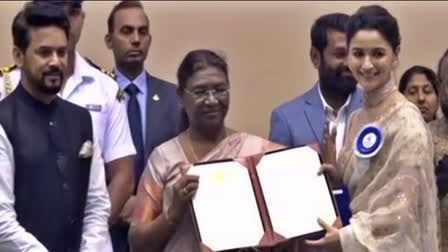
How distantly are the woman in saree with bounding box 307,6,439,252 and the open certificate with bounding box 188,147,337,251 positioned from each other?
0.28 feet

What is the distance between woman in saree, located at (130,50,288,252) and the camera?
4578mm

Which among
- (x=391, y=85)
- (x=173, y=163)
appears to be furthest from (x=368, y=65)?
(x=173, y=163)

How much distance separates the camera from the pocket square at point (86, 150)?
4586 millimetres

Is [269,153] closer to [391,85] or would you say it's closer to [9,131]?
[391,85]

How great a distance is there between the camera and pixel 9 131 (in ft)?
14.5

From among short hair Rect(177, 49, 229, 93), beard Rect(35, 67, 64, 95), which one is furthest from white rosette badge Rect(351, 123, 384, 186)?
beard Rect(35, 67, 64, 95)

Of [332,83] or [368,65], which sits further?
[332,83]

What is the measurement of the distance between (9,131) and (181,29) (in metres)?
1.81

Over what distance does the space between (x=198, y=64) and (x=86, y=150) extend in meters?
0.45

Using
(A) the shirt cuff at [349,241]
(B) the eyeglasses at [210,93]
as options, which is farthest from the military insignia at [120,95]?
(A) the shirt cuff at [349,241]

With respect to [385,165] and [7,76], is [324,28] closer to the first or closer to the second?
[385,165]

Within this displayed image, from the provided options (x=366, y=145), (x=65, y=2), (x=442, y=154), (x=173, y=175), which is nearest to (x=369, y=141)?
(x=366, y=145)

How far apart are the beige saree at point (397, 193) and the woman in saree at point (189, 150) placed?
407mm

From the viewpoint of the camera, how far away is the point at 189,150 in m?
4.64
